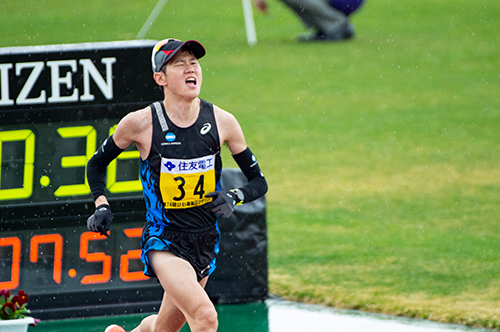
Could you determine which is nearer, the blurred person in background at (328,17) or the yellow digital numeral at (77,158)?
the yellow digital numeral at (77,158)

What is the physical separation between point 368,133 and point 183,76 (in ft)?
30.7

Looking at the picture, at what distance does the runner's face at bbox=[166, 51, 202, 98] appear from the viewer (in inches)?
183

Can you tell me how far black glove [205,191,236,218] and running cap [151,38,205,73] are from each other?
791 mm

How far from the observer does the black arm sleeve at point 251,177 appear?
4.84m

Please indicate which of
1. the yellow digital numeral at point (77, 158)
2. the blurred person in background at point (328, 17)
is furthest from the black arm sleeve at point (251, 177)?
the blurred person in background at point (328, 17)

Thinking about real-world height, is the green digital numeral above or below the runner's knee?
above

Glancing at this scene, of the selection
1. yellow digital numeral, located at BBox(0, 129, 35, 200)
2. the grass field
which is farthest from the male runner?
the grass field

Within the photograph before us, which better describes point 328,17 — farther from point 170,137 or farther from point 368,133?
point 170,137

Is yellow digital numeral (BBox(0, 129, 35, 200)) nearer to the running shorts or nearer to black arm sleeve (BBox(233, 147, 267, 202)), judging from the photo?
the running shorts

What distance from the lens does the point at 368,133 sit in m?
13.8

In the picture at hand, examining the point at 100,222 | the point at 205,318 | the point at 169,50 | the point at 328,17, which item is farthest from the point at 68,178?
the point at 328,17

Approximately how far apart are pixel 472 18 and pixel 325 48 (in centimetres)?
530

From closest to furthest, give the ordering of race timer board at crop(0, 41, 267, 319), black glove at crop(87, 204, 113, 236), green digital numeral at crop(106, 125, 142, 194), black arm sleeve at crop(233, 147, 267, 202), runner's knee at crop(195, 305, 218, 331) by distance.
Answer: runner's knee at crop(195, 305, 218, 331) < black glove at crop(87, 204, 113, 236) < black arm sleeve at crop(233, 147, 267, 202) < race timer board at crop(0, 41, 267, 319) < green digital numeral at crop(106, 125, 142, 194)

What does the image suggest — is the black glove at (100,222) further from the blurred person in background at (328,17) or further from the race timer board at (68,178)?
the blurred person in background at (328,17)
